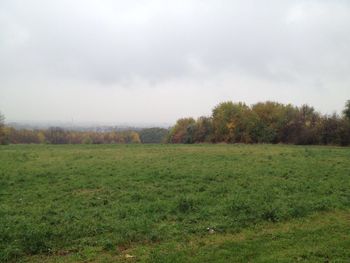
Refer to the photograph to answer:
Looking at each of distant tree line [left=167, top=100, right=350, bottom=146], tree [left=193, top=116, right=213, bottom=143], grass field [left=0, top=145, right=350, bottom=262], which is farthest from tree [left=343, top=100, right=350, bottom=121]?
grass field [left=0, top=145, right=350, bottom=262]

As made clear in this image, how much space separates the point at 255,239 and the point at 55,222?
6643mm

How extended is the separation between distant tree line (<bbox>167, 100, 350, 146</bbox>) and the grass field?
37758mm

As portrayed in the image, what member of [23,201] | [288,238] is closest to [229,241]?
[288,238]

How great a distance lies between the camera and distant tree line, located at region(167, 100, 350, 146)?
53875mm

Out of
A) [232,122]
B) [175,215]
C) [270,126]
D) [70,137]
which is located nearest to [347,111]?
[270,126]

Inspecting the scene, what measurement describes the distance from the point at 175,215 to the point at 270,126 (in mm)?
57469

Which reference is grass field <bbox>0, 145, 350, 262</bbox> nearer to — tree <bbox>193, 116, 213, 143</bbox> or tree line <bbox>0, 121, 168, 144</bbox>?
tree <bbox>193, 116, 213, 143</bbox>

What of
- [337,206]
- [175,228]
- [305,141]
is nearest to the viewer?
[175,228]

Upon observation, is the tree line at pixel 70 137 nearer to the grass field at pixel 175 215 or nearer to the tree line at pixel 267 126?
the tree line at pixel 267 126

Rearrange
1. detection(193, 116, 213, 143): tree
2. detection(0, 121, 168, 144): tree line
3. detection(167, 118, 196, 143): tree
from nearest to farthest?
detection(193, 116, 213, 143): tree
detection(167, 118, 196, 143): tree
detection(0, 121, 168, 144): tree line

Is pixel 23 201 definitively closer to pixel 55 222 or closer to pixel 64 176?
pixel 55 222

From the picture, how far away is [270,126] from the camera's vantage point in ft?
217

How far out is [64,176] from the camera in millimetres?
18188

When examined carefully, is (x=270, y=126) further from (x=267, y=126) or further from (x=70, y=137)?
(x=70, y=137)
